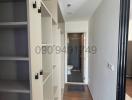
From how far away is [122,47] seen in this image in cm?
161

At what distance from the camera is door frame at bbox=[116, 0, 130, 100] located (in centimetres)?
158

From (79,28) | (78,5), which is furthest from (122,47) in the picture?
(79,28)

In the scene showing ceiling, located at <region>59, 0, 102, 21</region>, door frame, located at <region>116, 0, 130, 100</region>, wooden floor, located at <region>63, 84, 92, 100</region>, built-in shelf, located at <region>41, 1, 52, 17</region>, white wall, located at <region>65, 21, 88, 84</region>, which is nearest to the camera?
built-in shelf, located at <region>41, 1, 52, 17</region>

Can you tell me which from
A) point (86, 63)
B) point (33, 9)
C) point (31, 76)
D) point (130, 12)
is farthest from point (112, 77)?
point (86, 63)

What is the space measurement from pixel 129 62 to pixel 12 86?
4.83ft

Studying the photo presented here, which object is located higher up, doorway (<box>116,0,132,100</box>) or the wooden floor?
doorway (<box>116,0,132,100</box>)

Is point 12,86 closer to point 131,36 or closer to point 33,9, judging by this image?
point 33,9

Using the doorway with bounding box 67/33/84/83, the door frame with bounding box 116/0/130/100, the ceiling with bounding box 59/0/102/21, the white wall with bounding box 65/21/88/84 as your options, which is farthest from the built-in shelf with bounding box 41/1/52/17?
the doorway with bounding box 67/33/84/83

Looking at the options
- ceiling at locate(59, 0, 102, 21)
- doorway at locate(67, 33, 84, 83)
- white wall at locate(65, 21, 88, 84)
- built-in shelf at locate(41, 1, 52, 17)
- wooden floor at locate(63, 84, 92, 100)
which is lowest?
wooden floor at locate(63, 84, 92, 100)

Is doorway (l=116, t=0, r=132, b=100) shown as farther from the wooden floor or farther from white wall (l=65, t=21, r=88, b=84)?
white wall (l=65, t=21, r=88, b=84)

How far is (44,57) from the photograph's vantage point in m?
1.83

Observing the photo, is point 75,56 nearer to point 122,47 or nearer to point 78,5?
point 78,5

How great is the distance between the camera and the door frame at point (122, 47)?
5.19 feet

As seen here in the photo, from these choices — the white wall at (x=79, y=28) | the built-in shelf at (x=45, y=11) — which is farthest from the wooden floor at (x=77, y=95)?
the built-in shelf at (x=45, y=11)
